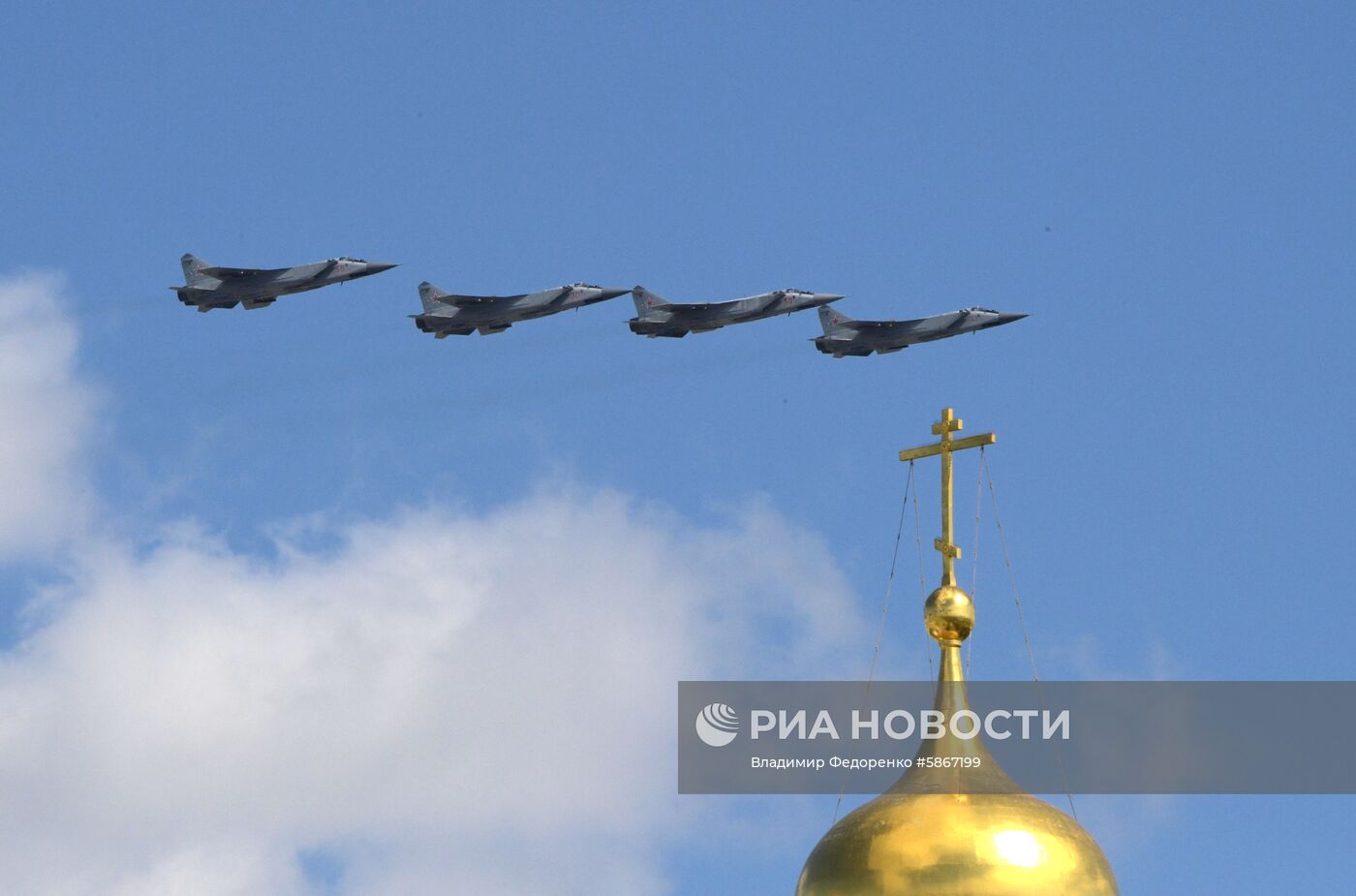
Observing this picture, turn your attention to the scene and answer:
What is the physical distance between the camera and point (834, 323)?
103 m

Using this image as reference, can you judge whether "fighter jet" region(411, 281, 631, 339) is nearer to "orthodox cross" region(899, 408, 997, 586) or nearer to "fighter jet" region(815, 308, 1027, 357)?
"fighter jet" region(815, 308, 1027, 357)

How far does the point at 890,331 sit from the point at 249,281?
19.3m

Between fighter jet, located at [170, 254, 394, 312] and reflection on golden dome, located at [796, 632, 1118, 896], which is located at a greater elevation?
fighter jet, located at [170, 254, 394, 312]

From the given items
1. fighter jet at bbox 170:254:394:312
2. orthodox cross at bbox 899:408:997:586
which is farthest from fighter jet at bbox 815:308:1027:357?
orthodox cross at bbox 899:408:997:586

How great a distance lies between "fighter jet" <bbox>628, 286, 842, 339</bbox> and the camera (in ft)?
323

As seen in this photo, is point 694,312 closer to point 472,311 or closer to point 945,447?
point 472,311

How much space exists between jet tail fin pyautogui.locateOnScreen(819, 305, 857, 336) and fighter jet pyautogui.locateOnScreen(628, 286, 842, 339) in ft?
7.78

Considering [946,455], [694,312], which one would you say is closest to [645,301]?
[694,312]

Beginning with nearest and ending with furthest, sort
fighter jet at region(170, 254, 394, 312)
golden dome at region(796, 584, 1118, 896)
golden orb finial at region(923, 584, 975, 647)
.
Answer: golden dome at region(796, 584, 1118, 896) < golden orb finial at region(923, 584, 975, 647) < fighter jet at region(170, 254, 394, 312)

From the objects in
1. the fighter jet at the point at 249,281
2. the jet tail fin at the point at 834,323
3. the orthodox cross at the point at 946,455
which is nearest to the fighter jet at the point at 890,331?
the jet tail fin at the point at 834,323

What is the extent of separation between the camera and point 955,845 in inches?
2190

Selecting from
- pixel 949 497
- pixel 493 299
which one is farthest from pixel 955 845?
pixel 493 299

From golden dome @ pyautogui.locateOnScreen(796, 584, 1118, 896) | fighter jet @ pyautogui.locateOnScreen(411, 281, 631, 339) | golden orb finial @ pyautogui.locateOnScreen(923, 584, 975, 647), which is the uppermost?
fighter jet @ pyautogui.locateOnScreen(411, 281, 631, 339)

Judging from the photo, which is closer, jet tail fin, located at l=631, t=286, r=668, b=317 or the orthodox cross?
the orthodox cross
